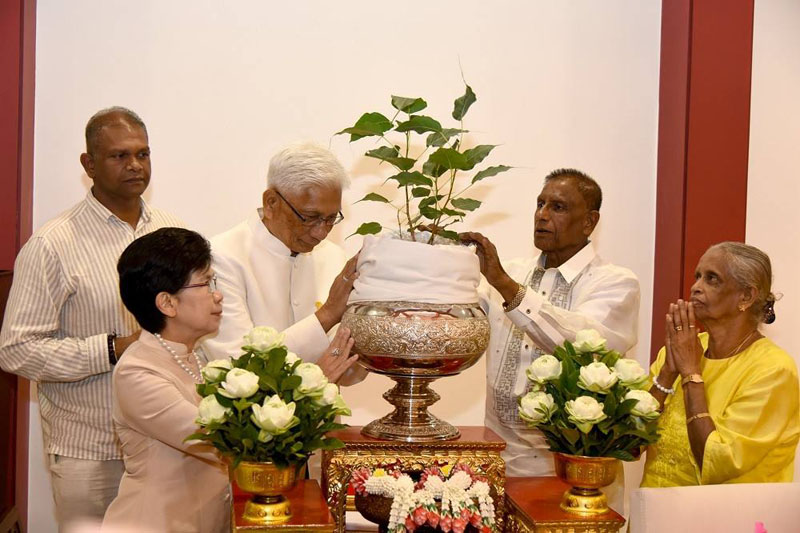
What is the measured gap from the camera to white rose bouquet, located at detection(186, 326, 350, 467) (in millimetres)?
2434

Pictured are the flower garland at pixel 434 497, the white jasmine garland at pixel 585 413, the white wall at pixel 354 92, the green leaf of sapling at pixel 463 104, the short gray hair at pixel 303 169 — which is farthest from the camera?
the white wall at pixel 354 92

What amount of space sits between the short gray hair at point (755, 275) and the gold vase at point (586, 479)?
0.89 metres

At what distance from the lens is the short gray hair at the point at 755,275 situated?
127 inches

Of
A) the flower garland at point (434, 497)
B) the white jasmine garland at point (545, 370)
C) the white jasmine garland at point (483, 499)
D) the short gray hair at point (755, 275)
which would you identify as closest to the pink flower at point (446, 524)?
the flower garland at point (434, 497)

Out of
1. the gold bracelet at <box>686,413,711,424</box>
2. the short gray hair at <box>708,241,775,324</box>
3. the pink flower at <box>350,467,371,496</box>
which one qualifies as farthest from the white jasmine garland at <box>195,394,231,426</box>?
the short gray hair at <box>708,241,775,324</box>

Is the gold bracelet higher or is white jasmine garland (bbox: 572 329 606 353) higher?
white jasmine garland (bbox: 572 329 606 353)

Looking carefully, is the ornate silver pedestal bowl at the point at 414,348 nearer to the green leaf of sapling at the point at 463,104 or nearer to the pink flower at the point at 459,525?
the pink flower at the point at 459,525

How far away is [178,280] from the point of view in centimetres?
281

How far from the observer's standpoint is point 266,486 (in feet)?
8.23

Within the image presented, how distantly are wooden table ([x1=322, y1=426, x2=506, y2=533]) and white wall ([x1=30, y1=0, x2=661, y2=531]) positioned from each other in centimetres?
218

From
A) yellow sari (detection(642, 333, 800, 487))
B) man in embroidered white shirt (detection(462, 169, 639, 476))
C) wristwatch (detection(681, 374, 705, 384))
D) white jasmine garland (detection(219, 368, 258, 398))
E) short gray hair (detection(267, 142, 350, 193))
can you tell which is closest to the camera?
white jasmine garland (detection(219, 368, 258, 398))

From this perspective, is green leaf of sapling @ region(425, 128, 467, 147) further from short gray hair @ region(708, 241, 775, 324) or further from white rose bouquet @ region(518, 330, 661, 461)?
short gray hair @ region(708, 241, 775, 324)

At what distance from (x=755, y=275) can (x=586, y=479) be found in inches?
40.6

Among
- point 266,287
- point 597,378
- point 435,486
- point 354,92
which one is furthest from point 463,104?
point 354,92
